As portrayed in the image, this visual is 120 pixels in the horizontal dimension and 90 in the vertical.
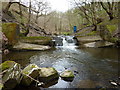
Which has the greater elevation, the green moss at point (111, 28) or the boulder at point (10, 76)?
the green moss at point (111, 28)

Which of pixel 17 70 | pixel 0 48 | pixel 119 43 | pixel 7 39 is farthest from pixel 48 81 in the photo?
pixel 119 43

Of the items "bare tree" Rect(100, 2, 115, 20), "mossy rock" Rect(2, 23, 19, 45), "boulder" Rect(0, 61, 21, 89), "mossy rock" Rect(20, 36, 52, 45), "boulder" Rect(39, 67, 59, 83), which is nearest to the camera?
"boulder" Rect(0, 61, 21, 89)

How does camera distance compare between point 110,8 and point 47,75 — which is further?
point 110,8

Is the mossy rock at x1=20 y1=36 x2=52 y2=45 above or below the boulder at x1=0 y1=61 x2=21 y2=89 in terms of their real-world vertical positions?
above

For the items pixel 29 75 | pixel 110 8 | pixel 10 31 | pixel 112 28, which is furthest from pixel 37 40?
pixel 110 8

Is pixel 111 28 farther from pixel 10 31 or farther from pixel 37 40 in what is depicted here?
pixel 10 31

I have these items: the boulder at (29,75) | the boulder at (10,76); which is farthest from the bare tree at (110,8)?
the boulder at (10,76)

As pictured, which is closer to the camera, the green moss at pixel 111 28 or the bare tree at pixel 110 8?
the green moss at pixel 111 28

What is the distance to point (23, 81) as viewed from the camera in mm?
3908

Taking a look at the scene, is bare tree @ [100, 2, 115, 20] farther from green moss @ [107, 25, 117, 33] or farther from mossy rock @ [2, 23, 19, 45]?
mossy rock @ [2, 23, 19, 45]

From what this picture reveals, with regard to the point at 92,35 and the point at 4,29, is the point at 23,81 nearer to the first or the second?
the point at 4,29

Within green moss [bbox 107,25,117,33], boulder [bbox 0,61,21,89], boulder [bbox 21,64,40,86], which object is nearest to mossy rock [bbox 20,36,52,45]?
green moss [bbox 107,25,117,33]

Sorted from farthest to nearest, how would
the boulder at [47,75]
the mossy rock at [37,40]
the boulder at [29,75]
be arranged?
1. the mossy rock at [37,40]
2. the boulder at [47,75]
3. the boulder at [29,75]

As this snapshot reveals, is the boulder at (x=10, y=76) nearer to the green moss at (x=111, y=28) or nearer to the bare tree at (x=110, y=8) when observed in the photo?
the green moss at (x=111, y=28)
